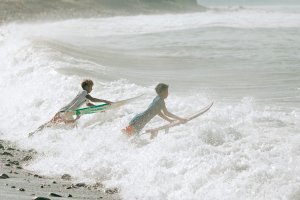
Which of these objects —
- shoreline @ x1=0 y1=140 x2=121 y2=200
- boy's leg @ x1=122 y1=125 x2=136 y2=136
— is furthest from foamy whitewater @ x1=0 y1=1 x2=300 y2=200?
shoreline @ x1=0 y1=140 x2=121 y2=200

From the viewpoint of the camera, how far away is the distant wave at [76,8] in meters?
82.2

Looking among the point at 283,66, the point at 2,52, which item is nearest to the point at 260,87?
the point at 283,66

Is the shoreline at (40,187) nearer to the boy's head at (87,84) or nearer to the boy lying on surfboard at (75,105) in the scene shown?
the boy lying on surfboard at (75,105)

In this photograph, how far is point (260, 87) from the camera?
18.1 metres

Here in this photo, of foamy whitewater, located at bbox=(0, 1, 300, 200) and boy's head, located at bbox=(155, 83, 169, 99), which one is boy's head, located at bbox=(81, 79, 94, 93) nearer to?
foamy whitewater, located at bbox=(0, 1, 300, 200)

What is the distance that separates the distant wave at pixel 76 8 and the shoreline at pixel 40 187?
6562 centimetres

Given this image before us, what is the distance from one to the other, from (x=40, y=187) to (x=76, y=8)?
90889 millimetres

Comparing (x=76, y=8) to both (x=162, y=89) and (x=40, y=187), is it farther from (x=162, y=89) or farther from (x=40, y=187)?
(x=40, y=187)

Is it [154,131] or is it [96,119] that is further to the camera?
[96,119]

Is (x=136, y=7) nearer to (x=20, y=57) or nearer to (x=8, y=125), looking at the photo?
(x=20, y=57)

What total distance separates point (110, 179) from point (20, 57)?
14991mm

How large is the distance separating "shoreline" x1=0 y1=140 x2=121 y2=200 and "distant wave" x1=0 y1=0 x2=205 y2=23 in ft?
215

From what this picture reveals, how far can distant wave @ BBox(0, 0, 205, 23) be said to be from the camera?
270 feet

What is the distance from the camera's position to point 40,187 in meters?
8.73
